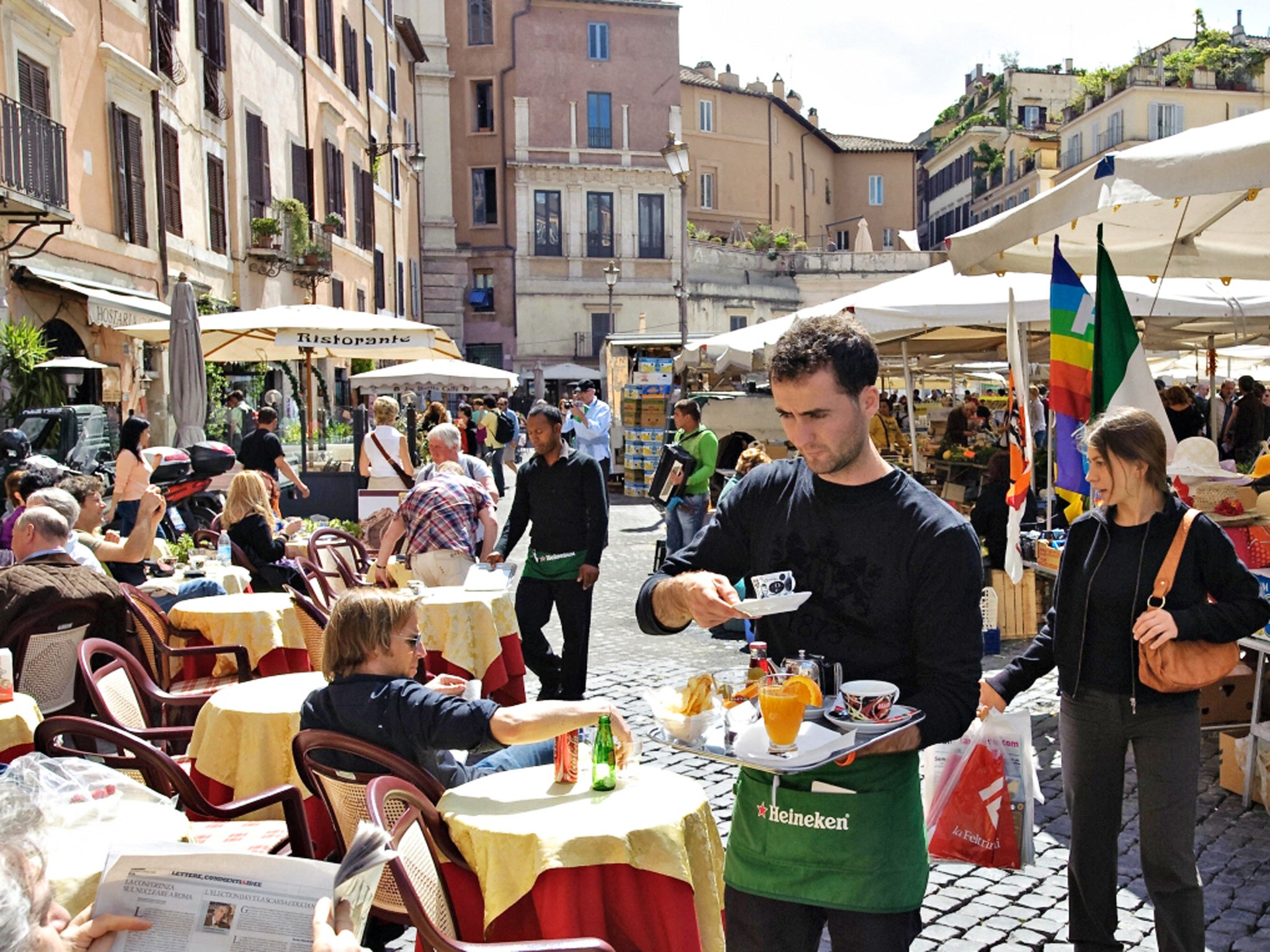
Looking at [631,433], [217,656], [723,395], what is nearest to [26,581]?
[217,656]

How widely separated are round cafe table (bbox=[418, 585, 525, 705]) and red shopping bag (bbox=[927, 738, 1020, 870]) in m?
2.64

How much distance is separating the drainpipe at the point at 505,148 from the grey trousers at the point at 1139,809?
128 feet

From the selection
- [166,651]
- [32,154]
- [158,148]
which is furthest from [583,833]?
[158,148]

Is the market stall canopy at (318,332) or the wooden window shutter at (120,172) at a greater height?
the wooden window shutter at (120,172)

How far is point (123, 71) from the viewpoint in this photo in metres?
15.5

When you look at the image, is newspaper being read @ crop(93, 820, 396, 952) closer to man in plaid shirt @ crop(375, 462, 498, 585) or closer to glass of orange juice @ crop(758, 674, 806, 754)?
glass of orange juice @ crop(758, 674, 806, 754)

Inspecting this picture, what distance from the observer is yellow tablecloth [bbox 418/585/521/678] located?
20.1ft

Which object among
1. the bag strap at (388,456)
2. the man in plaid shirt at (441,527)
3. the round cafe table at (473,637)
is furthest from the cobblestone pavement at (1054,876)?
the bag strap at (388,456)

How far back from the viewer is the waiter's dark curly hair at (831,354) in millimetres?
2264

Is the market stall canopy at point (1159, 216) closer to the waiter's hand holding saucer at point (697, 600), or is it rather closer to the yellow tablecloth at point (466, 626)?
the waiter's hand holding saucer at point (697, 600)

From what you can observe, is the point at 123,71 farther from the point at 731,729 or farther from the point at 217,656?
the point at 731,729

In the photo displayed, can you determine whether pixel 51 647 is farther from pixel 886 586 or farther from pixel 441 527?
pixel 886 586

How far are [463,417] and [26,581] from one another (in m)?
15.3

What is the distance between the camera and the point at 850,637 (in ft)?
7.64
